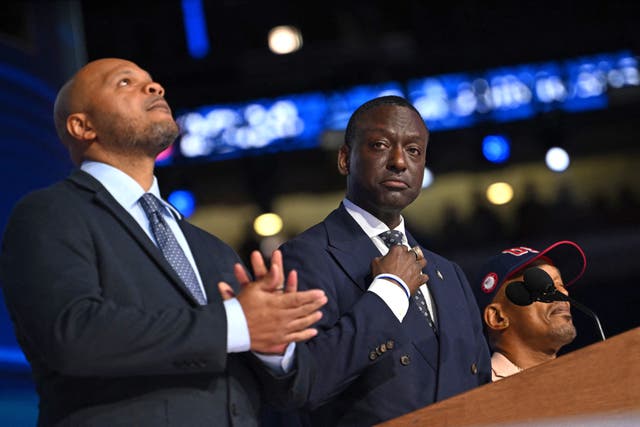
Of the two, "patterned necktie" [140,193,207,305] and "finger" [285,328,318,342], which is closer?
"finger" [285,328,318,342]

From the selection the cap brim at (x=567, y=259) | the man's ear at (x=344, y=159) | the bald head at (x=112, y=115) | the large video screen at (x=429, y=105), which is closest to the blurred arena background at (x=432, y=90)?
the large video screen at (x=429, y=105)

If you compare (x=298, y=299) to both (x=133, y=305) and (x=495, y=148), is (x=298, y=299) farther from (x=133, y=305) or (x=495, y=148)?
(x=495, y=148)

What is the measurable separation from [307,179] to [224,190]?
72 cm

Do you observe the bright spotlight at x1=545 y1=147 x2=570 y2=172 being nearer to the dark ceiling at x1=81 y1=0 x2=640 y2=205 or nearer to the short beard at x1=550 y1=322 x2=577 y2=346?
the dark ceiling at x1=81 y1=0 x2=640 y2=205

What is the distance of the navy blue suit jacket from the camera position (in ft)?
6.42

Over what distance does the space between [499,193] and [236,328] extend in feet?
22.3

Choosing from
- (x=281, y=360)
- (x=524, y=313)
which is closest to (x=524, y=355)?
(x=524, y=313)

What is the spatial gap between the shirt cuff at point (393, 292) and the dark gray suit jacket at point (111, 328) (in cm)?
24

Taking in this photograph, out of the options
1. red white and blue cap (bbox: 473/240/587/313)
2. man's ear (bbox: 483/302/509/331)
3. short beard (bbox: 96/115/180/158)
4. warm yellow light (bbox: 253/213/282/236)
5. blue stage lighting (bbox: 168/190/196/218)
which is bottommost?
warm yellow light (bbox: 253/213/282/236)

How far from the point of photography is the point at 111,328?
160 centimetres

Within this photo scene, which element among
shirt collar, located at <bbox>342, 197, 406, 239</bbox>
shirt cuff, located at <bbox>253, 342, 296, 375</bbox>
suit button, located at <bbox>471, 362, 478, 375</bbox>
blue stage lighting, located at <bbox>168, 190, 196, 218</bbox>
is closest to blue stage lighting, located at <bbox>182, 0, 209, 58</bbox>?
blue stage lighting, located at <bbox>168, 190, 196, 218</bbox>

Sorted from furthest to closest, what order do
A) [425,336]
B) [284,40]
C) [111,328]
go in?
[284,40] → [425,336] → [111,328]

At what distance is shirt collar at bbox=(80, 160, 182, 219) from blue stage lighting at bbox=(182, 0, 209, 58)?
6200mm

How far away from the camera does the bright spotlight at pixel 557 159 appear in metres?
7.79
